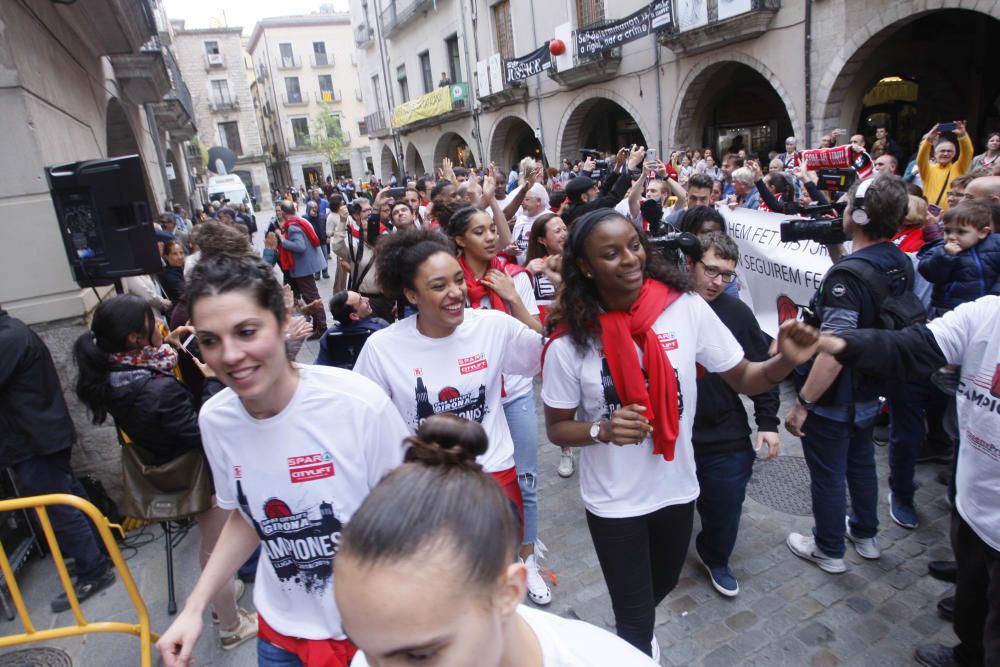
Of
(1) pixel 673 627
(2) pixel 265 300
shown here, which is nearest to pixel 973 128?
(1) pixel 673 627

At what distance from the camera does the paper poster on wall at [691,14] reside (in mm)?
12766

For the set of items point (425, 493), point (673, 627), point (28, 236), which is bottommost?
point (673, 627)

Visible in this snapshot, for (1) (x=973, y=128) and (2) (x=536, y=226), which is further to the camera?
(1) (x=973, y=128)

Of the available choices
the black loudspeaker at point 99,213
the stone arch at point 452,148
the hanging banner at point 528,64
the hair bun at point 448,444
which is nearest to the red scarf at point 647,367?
the hair bun at point 448,444

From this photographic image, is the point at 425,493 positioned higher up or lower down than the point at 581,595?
higher up

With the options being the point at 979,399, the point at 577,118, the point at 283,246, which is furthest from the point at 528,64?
the point at 979,399

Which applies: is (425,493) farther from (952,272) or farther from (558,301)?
(952,272)

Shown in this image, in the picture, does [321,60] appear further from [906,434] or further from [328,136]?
[906,434]

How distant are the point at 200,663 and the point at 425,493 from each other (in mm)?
2896

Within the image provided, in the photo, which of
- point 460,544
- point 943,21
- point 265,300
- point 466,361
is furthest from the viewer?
point 943,21

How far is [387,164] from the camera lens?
124ft

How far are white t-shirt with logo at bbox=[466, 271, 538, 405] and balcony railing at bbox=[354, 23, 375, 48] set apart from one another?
1350 inches

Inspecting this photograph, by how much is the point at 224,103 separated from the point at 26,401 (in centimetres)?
5330

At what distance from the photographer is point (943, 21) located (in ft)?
40.2
